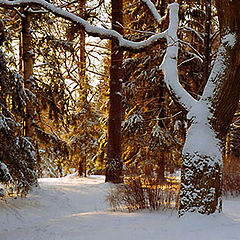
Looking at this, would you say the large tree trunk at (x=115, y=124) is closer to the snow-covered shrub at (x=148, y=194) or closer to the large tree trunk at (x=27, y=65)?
the large tree trunk at (x=27, y=65)

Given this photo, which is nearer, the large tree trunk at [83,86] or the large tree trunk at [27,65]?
the large tree trunk at [27,65]

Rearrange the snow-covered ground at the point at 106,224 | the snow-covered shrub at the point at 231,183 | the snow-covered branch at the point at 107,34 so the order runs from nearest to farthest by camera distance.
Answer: the snow-covered ground at the point at 106,224, the snow-covered branch at the point at 107,34, the snow-covered shrub at the point at 231,183

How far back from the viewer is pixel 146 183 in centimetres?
693

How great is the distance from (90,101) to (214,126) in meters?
11.6

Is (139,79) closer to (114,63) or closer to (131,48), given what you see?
(114,63)

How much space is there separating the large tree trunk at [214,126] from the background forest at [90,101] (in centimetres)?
166

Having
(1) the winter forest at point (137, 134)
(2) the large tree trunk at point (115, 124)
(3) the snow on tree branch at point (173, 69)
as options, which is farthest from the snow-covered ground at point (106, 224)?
(2) the large tree trunk at point (115, 124)

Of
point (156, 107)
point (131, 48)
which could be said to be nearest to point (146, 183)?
point (131, 48)

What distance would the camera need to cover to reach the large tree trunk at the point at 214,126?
510cm

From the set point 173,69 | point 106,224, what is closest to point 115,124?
point 173,69

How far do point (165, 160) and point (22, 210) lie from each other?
276 inches

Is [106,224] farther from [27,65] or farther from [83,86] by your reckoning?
[83,86]

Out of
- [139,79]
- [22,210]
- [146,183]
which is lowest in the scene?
[22,210]

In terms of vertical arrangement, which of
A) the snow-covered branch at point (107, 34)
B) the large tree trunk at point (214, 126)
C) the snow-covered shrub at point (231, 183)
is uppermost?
the snow-covered branch at point (107, 34)
